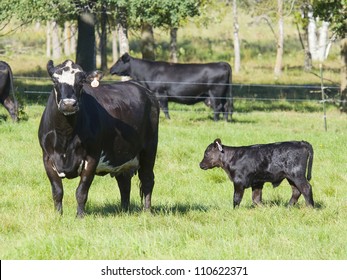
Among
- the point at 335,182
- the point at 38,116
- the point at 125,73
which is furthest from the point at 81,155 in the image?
the point at 125,73

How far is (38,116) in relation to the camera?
63.4ft

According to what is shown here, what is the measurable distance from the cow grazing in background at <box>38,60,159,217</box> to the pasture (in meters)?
0.45

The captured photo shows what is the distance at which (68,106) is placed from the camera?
8609 mm

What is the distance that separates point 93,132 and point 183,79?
13.3m

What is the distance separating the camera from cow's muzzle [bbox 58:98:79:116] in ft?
28.2

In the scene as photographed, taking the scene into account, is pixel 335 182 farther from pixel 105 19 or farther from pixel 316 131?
pixel 105 19

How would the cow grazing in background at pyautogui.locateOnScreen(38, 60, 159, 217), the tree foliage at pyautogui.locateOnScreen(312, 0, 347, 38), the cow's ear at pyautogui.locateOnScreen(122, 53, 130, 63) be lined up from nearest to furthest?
the cow grazing in background at pyautogui.locateOnScreen(38, 60, 159, 217) → the tree foliage at pyautogui.locateOnScreen(312, 0, 347, 38) → the cow's ear at pyautogui.locateOnScreen(122, 53, 130, 63)

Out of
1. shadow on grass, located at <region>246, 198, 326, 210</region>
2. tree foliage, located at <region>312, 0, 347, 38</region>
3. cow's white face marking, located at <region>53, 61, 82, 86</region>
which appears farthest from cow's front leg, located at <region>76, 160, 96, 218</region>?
tree foliage, located at <region>312, 0, 347, 38</region>

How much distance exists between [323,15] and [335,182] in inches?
433

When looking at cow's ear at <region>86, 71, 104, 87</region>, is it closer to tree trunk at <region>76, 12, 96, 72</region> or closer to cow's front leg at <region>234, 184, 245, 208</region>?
cow's front leg at <region>234, 184, 245, 208</region>

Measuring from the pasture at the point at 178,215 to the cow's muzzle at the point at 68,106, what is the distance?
1.16m

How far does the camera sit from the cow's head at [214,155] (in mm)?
11500

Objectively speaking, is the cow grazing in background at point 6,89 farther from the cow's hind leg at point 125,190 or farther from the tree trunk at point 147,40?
the tree trunk at point 147,40

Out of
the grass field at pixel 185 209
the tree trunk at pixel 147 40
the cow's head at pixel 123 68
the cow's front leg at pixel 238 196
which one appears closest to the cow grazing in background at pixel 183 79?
the cow's head at pixel 123 68
